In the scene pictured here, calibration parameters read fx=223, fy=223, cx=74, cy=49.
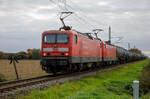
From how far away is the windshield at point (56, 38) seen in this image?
15751 millimetres

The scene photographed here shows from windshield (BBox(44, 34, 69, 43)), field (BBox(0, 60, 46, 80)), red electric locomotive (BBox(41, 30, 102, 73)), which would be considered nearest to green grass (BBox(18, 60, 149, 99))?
red electric locomotive (BBox(41, 30, 102, 73))

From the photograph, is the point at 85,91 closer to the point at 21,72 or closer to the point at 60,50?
the point at 60,50

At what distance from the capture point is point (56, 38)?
52.2ft

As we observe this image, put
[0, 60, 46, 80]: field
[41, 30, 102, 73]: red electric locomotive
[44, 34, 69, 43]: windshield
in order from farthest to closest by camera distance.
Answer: [0, 60, 46, 80]: field
[44, 34, 69, 43]: windshield
[41, 30, 102, 73]: red electric locomotive

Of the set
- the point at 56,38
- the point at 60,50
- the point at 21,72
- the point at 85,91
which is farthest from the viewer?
the point at 21,72

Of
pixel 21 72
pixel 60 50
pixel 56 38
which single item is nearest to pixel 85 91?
pixel 60 50

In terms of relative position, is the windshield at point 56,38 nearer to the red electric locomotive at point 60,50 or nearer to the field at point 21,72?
the red electric locomotive at point 60,50

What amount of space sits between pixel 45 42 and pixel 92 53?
6591 mm

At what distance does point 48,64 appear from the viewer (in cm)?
1542

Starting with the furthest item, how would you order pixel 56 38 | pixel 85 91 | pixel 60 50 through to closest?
pixel 56 38 → pixel 60 50 → pixel 85 91

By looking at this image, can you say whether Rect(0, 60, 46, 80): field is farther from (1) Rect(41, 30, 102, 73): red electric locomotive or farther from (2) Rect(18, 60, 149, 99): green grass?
(2) Rect(18, 60, 149, 99): green grass

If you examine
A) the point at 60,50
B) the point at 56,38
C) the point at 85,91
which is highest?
the point at 56,38

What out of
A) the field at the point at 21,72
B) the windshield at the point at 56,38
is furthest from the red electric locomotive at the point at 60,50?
the field at the point at 21,72

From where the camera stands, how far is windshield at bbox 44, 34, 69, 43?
15.8 meters
